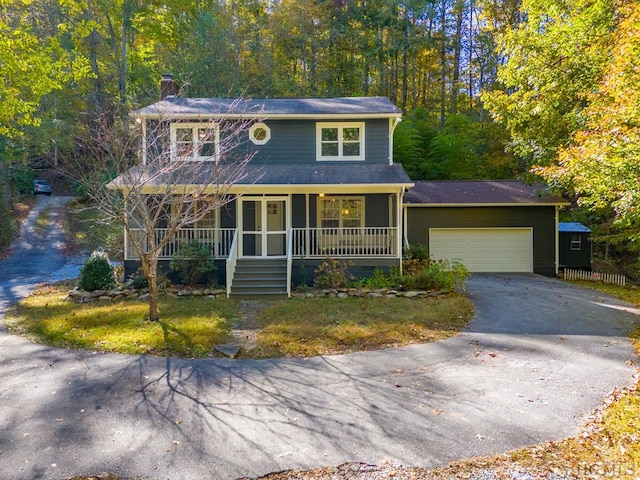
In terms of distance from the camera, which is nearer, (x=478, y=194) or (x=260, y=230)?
(x=260, y=230)

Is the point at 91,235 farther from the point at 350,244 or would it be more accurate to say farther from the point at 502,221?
the point at 502,221

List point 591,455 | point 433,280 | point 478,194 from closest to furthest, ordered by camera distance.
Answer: point 591,455 < point 433,280 < point 478,194

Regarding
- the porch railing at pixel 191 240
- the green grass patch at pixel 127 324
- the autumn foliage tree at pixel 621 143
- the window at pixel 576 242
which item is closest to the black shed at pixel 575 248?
the window at pixel 576 242

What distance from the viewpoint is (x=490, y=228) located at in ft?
51.8

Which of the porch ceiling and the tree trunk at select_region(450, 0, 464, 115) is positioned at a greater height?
the tree trunk at select_region(450, 0, 464, 115)

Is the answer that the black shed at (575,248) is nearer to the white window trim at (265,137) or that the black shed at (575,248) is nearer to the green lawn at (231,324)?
the green lawn at (231,324)

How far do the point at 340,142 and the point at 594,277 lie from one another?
34.1ft

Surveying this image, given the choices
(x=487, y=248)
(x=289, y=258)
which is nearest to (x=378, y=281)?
(x=289, y=258)

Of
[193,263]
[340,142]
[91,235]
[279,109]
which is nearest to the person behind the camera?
[193,263]

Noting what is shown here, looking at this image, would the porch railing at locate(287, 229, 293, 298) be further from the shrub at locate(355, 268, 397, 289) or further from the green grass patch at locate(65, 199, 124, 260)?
the green grass patch at locate(65, 199, 124, 260)

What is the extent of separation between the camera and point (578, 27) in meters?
12.7

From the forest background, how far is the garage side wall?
1389 millimetres

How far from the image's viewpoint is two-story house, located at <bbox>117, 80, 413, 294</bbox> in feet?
39.0

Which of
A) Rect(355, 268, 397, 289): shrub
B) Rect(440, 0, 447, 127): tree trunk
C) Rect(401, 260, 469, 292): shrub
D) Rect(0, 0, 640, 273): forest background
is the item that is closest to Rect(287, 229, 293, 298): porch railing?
Rect(355, 268, 397, 289): shrub
